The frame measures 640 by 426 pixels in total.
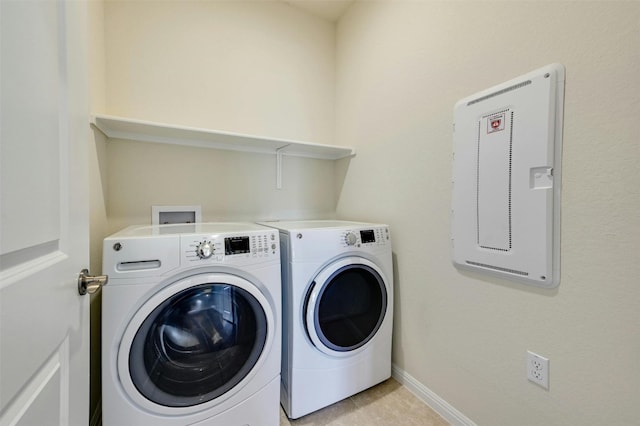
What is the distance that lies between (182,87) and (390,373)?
2.22 metres

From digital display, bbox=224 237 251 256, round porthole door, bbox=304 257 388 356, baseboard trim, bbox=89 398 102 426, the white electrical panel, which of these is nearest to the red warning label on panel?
the white electrical panel

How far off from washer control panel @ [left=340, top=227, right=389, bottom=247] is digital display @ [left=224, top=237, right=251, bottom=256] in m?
0.49

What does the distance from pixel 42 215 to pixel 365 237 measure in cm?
126

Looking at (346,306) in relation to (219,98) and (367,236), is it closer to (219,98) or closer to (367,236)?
(367,236)

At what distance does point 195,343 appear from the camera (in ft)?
3.63

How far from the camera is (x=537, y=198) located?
A: 3.23 ft

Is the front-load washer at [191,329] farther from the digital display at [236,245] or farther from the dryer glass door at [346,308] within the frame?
the dryer glass door at [346,308]

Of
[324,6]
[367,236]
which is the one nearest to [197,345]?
[367,236]

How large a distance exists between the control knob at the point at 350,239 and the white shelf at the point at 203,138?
30.0 inches

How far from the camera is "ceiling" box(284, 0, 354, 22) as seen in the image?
2006 millimetres

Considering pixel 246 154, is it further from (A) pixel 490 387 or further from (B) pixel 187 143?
(A) pixel 490 387

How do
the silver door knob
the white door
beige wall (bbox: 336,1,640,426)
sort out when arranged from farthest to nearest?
1. beige wall (bbox: 336,1,640,426)
2. the silver door knob
3. the white door

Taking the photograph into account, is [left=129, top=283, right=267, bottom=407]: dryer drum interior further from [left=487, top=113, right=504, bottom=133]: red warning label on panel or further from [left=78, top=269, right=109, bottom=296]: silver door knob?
[left=487, top=113, right=504, bottom=133]: red warning label on panel

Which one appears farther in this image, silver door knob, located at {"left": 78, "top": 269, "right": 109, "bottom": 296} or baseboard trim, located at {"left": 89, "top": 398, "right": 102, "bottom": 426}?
baseboard trim, located at {"left": 89, "top": 398, "right": 102, "bottom": 426}
